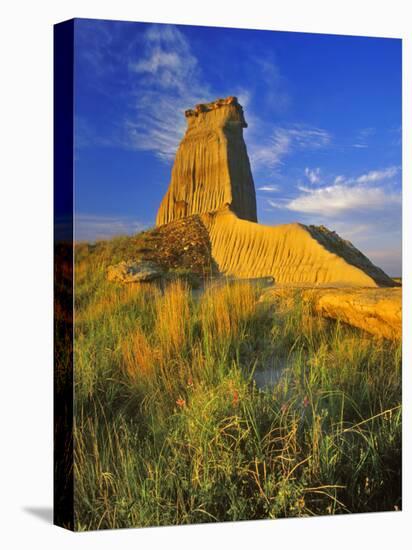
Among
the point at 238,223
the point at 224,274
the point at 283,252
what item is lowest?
the point at 224,274

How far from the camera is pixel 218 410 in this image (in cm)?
1112

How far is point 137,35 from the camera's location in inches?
435

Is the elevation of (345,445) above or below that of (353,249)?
below

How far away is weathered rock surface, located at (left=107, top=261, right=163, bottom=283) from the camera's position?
432 inches

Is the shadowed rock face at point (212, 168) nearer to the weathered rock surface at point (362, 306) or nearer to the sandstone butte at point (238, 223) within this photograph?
the sandstone butte at point (238, 223)

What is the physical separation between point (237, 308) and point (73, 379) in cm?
169

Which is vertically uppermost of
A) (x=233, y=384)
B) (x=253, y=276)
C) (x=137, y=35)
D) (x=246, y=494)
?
(x=137, y=35)

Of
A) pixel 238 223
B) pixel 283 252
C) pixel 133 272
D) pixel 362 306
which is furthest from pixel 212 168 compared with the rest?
pixel 362 306

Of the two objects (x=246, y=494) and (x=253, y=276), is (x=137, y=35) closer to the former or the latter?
(x=253, y=276)

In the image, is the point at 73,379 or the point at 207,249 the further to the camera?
the point at 207,249

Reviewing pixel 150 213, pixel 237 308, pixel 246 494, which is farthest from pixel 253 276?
pixel 246 494

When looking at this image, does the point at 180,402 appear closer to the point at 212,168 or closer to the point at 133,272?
the point at 133,272

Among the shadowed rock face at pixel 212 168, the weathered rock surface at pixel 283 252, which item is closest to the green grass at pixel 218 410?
the weathered rock surface at pixel 283 252

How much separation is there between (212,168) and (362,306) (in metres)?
1.91
